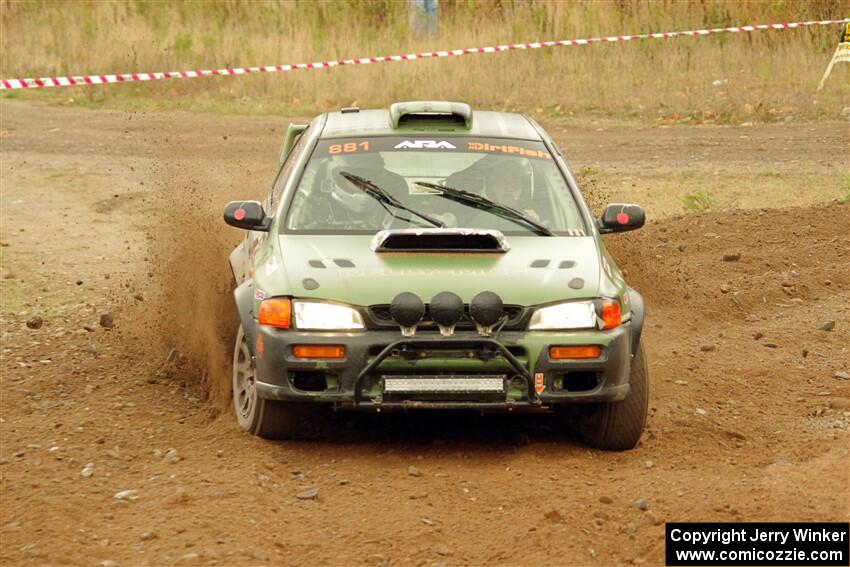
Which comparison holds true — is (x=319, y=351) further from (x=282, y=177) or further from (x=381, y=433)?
(x=282, y=177)

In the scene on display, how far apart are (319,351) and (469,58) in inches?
710

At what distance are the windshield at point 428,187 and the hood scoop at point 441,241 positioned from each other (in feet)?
1.16

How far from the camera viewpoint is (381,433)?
7.73 meters

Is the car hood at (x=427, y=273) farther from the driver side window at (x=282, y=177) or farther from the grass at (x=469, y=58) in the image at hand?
the grass at (x=469, y=58)

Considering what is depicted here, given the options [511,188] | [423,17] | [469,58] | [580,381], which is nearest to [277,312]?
[580,381]

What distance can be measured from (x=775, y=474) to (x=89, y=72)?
21183mm

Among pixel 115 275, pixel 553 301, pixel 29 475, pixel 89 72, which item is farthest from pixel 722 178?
pixel 89 72

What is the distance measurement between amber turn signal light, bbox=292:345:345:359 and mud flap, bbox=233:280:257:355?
0.33 metres

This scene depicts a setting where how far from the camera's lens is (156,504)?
641 centimetres

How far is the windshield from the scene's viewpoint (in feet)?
25.6

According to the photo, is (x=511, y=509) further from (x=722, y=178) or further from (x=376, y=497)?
(x=722, y=178)

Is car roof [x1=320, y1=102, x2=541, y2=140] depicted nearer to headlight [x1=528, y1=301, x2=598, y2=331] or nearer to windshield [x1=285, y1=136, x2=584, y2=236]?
windshield [x1=285, y1=136, x2=584, y2=236]

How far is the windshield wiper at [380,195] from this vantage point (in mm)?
7730

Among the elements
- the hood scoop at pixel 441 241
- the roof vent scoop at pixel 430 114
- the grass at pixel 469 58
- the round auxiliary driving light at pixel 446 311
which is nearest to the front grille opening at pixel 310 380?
the round auxiliary driving light at pixel 446 311
